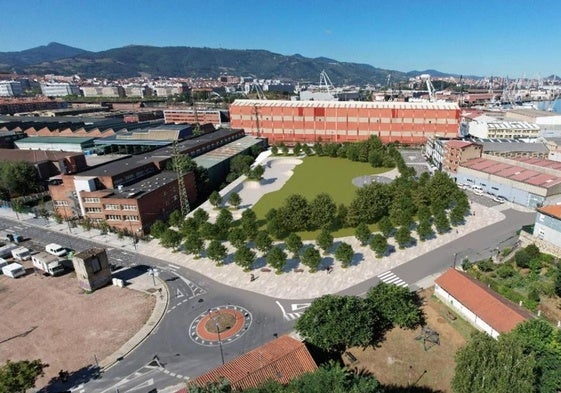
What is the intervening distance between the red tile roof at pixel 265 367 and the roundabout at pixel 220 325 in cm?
669

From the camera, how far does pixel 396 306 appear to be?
31891 millimetres

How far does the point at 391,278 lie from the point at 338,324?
1449cm

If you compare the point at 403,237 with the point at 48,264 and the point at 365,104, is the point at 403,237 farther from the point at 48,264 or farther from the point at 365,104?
the point at 365,104

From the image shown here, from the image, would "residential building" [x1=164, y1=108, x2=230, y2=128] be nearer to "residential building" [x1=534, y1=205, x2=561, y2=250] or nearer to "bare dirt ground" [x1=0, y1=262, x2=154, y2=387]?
"bare dirt ground" [x1=0, y1=262, x2=154, y2=387]

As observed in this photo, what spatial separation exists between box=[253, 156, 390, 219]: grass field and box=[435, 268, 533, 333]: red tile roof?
95.3 feet

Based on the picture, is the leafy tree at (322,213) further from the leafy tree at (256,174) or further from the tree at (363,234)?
the leafy tree at (256,174)

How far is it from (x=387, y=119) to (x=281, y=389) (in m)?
101

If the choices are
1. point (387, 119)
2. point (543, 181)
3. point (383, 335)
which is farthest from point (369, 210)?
point (387, 119)

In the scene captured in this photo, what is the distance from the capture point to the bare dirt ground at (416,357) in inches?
1077

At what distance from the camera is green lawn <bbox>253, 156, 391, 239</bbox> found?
63906mm

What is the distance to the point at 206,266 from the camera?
45.2 m

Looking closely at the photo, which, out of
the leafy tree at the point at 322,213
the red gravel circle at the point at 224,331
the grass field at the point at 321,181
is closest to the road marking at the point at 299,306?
the red gravel circle at the point at 224,331

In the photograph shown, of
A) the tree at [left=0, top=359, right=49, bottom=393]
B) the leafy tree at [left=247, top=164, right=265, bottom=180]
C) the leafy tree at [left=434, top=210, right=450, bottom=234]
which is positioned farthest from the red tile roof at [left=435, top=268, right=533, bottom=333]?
the leafy tree at [left=247, top=164, right=265, bottom=180]

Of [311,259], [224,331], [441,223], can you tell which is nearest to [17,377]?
[224,331]
